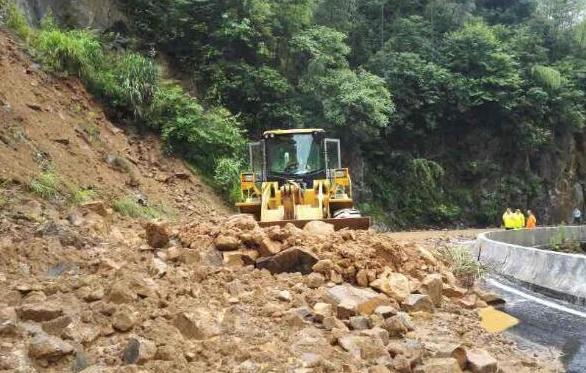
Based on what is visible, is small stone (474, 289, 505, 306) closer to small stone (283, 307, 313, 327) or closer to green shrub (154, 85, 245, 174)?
small stone (283, 307, 313, 327)

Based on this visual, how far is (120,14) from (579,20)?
3035 cm

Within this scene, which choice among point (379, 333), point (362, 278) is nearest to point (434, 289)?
point (362, 278)

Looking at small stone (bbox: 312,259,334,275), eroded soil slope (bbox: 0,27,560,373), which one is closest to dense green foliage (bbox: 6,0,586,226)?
eroded soil slope (bbox: 0,27,560,373)

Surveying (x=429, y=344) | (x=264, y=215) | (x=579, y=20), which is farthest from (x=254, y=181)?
(x=579, y=20)

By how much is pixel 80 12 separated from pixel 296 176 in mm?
10229

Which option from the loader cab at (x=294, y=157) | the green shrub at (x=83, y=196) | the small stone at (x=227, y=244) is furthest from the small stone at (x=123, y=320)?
the loader cab at (x=294, y=157)

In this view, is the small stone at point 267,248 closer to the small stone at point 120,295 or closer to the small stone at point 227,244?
the small stone at point 227,244

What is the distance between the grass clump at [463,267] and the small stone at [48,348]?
7.04 metres

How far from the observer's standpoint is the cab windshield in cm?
1366

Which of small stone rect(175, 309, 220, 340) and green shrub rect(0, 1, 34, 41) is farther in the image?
green shrub rect(0, 1, 34, 41)

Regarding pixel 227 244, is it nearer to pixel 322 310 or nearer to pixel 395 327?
pixel 322 310

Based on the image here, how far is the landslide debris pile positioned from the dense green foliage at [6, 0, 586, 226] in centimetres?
1022

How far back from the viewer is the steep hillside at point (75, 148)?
10719 millimetres

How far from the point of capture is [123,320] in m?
4.70
